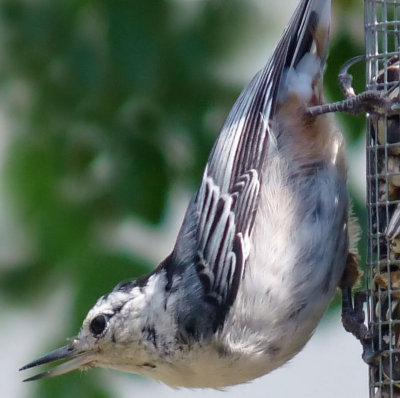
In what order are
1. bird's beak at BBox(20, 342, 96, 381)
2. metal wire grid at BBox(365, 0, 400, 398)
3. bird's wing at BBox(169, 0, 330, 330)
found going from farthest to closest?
bird's wing at BBox(169, 0, 330, 330) → bird's beak at BBox(20, 342, 96, 381) → metal wire grid at BBox(365, 0, 400, 398)

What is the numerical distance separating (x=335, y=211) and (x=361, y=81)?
44cm

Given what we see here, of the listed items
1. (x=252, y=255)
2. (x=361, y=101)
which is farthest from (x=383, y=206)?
(x=252, y=255)

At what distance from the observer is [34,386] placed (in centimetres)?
203

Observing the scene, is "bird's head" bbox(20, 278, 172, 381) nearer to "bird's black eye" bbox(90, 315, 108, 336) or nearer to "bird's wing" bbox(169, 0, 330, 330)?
"bird's black eye" bbox(90, 315, 108, 336)

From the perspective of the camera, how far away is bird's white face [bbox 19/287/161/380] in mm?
2211

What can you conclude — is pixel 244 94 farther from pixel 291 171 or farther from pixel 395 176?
pixel 395 176

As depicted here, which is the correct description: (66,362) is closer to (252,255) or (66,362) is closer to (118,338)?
(118,338)

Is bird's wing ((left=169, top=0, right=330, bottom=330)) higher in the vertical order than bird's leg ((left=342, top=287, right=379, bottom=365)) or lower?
higher

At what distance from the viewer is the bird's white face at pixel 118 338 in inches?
87.0

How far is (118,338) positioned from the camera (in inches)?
91.0

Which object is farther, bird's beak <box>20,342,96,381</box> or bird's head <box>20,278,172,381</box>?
bird's head <box>20,278,172,381</box>

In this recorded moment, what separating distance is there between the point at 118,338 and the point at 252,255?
22.0 inches

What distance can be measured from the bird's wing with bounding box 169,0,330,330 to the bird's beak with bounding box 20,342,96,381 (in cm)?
41

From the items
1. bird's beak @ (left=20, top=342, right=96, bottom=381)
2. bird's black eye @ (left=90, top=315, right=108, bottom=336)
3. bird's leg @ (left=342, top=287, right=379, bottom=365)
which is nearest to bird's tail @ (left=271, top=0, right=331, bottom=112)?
bird's leg @ (left=342, top=287, right=379, bottom=365)
